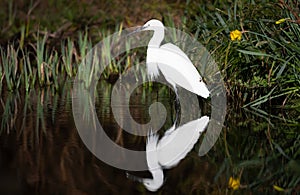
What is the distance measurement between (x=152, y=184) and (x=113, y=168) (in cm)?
28

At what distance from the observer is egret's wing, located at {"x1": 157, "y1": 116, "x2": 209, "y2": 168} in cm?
247

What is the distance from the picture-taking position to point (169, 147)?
2691 millimetres

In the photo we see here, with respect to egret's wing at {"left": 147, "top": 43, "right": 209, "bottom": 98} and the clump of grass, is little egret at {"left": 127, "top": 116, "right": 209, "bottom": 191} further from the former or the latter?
the clump of grass

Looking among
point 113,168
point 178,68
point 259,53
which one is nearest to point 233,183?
point 113,168

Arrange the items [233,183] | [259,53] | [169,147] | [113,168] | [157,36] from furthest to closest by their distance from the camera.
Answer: [157,36], [259,53], [169,147], [113,168], [233,183]

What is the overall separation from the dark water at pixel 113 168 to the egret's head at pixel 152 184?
0.07 ft

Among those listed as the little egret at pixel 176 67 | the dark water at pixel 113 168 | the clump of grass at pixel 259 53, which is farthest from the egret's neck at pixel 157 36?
the dark water at pixel 113 168

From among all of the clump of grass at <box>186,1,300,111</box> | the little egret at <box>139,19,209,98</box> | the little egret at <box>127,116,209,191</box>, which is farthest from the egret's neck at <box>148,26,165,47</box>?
the little egret at <box>127,116,209,191</box>

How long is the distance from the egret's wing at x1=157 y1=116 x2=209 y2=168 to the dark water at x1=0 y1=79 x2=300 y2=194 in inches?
2.2

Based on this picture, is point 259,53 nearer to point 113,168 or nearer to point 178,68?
point 178,68

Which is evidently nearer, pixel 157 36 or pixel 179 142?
pixel 179 142

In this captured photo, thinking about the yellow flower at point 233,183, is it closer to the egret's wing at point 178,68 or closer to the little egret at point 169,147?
the little egret at point 169,147

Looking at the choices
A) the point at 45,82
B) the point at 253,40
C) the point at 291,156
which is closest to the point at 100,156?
the point at 291,156

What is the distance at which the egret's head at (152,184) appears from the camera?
1996 millimetres
